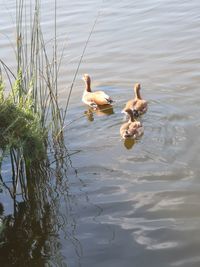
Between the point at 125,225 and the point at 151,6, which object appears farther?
the point at 151,6

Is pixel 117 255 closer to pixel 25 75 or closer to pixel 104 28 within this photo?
pixel 25 75

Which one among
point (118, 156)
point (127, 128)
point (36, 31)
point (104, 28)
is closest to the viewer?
point (36, 31)

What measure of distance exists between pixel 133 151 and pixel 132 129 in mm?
371

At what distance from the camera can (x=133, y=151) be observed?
660 centimetres

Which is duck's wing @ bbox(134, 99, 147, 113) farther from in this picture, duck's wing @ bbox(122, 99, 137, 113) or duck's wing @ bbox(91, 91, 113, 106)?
duck's wing @ bbox(91, 91, 113, 106)

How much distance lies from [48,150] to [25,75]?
42.2 inches

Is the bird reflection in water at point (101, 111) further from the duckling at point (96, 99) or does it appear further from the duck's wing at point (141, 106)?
the duck's wing at point (141, 106)

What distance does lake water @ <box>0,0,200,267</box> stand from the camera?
4781 millimetres

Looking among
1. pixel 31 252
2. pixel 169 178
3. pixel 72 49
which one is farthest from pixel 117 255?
pixel 72 49

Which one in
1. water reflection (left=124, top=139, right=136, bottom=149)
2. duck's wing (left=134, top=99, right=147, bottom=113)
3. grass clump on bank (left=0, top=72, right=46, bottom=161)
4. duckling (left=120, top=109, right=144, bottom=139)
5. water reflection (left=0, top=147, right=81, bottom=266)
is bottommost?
water reflection (left=0, top=147, right=81, bottom=266)

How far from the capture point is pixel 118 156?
649 cm

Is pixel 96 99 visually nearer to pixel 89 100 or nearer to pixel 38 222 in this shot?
pixel 89 100

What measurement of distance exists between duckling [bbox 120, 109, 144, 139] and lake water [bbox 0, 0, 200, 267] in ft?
0.35

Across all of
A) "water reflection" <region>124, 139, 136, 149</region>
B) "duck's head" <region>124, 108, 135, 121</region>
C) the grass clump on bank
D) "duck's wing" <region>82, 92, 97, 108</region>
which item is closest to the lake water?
"water reflection" <region>124, 139, 136, 149</region>
